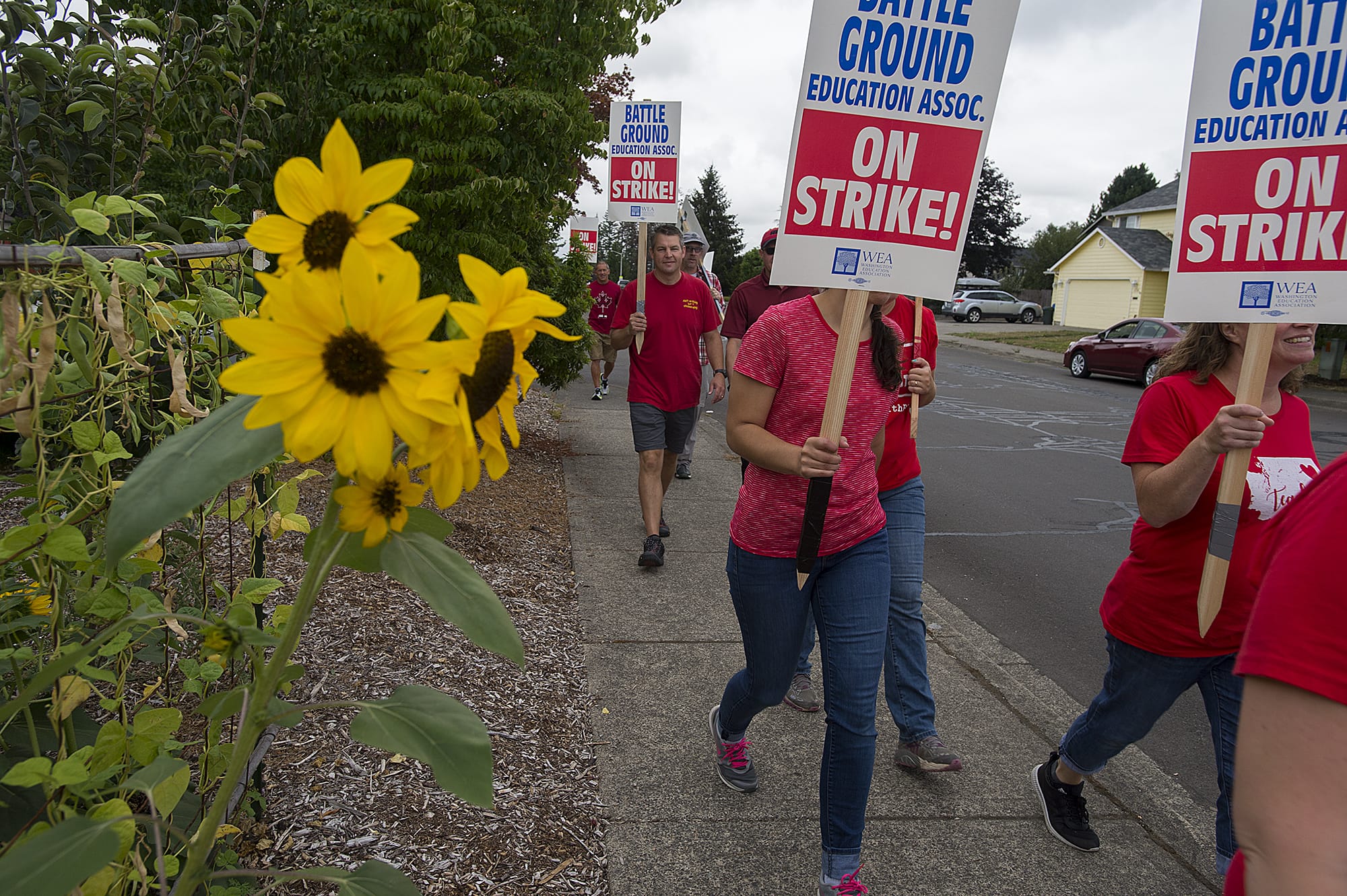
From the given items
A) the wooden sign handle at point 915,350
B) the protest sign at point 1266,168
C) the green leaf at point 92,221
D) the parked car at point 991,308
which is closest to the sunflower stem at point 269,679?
the green leaf at point 92,221

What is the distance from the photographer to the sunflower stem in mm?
1027

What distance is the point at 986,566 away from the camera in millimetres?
7219

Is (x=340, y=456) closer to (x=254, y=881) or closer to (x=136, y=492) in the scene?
(x=136, y=492)

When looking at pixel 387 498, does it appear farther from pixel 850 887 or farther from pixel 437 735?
pixel 850 887

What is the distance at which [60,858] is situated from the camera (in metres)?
0.95

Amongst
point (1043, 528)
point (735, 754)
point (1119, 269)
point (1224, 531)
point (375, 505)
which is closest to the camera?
point (375, 505)

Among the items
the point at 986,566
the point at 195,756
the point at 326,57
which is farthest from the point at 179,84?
the point at 986,566

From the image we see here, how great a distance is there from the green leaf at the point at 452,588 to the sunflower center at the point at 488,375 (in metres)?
0.14

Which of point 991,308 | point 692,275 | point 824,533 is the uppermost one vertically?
point 991,308

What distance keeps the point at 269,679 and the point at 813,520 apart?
206 cm

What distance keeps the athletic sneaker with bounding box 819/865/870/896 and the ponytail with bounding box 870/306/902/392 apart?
58.5 inches

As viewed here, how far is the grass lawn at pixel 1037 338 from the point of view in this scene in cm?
3575

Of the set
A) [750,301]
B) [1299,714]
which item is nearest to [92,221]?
[1299,714]

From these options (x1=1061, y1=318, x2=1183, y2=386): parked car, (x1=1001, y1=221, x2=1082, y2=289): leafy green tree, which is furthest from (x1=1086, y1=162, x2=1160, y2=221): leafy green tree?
(x1=1061, y1=318, x2=1183, y2=386): parked car
